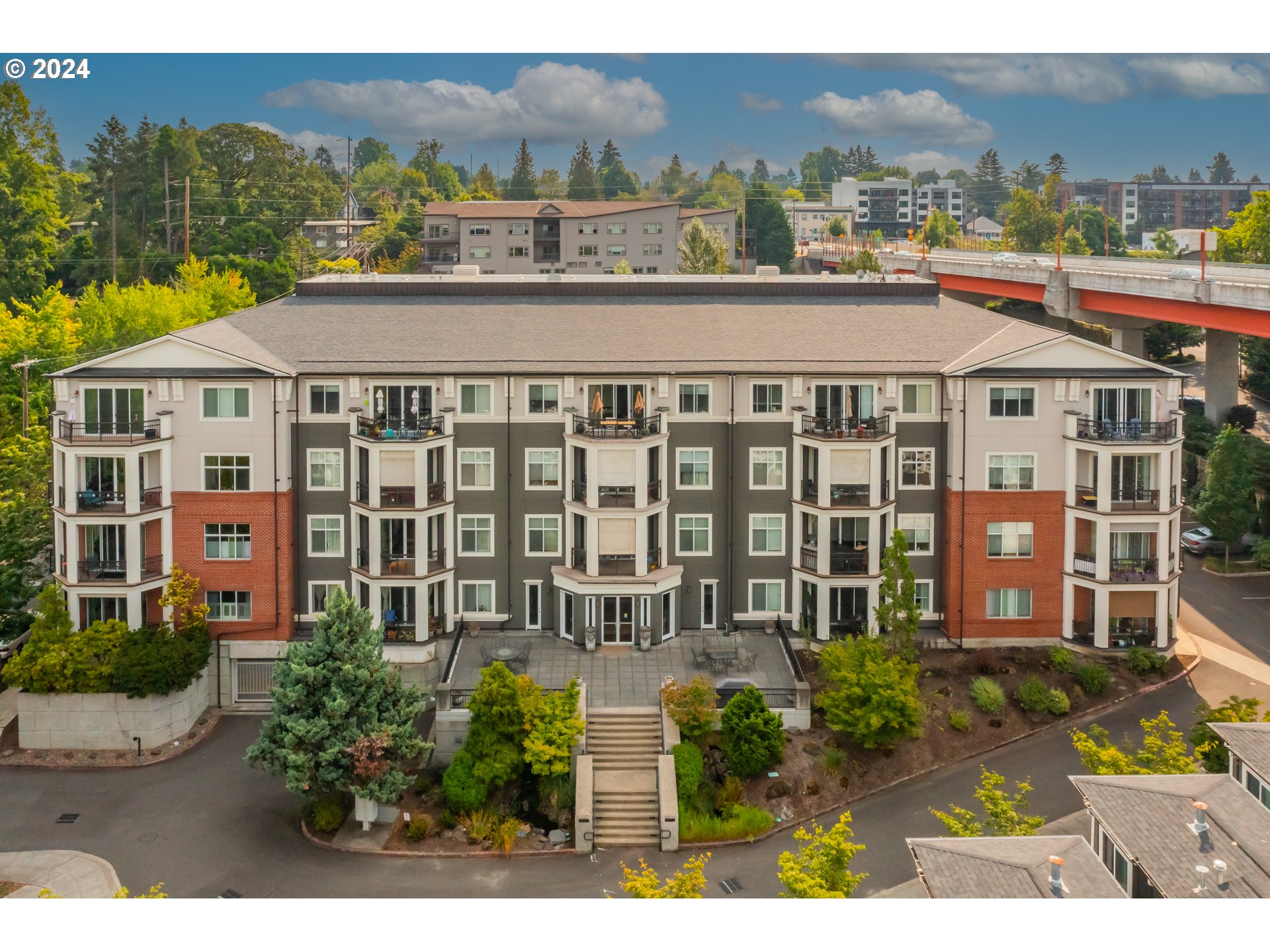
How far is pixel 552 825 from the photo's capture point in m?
31.8

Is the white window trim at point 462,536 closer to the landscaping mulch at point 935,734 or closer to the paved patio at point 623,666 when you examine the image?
the paved patio at point 623,666

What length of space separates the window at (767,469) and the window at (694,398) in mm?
2124

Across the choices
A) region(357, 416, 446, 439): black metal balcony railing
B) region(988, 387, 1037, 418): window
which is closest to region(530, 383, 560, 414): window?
region(357, 416, 446, 439): black metal balcony railing

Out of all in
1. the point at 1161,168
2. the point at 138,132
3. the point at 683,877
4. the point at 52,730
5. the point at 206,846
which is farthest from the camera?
the point at 1161,168

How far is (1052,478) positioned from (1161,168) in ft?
505

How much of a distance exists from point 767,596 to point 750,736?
A: 7.50m

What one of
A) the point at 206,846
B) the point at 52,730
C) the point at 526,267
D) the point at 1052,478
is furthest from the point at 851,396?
the point at 526,267

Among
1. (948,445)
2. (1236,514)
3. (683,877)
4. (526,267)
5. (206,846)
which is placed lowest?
(206,846)

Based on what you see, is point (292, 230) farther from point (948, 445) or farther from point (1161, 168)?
point (1161, 168)

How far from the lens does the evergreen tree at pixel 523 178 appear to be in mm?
148125

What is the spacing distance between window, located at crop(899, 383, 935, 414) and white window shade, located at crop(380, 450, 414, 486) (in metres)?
15.6

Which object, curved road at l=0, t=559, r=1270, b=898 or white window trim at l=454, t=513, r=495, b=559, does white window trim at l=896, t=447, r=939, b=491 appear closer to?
curved road at l=0, t=559, r=1270, b=898

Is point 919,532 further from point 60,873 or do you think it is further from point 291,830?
point 60,873

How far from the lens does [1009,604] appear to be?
128 ft
